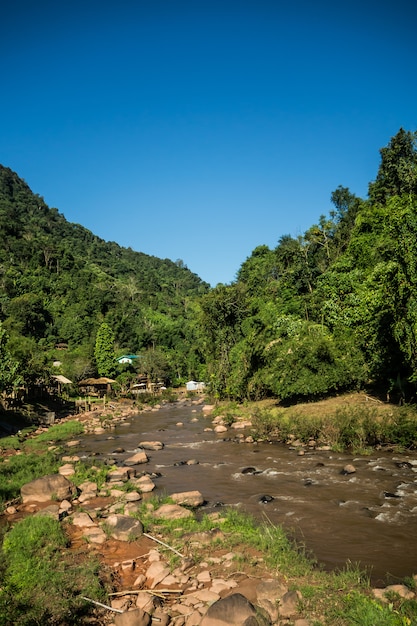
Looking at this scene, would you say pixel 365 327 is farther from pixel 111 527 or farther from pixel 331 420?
pixel 111 527

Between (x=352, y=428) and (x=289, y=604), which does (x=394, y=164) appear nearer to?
(x=352, y=428)

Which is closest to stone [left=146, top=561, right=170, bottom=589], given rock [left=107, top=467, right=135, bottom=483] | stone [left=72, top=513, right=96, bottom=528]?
stone [left=72, top=513, right=96, bottom=528]

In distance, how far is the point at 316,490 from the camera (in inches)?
462

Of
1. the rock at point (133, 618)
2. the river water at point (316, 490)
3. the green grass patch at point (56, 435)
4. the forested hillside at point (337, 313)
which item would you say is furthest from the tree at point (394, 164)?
the rock at point (133, 618)

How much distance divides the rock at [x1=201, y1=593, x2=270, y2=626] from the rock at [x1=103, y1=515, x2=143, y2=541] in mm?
3478

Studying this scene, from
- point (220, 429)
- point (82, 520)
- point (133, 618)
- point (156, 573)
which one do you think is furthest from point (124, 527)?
point (220, 429)

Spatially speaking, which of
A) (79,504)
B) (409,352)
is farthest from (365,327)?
(79,504)

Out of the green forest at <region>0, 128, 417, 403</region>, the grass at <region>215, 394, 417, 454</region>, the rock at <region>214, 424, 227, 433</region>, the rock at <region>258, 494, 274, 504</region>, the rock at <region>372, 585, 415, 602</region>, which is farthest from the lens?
the rock at <region>214, 424, 227, 433</region>

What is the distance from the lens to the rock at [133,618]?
552 cm

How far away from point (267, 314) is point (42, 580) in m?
30.7

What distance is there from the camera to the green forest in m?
19.0

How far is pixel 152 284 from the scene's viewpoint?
354ft

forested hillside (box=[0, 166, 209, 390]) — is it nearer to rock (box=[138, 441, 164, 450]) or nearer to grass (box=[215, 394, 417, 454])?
rock (box=[138, 441, 164, 450])

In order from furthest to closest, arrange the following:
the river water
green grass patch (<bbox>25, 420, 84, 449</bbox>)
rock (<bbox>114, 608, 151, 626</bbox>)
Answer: green grass patch (<bbox>25, 420, 84, 449</bbox>), the river water, rock (<bbox>114, 608, 151, 626</bbox>)
